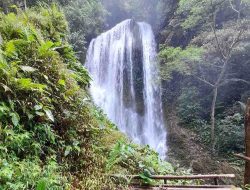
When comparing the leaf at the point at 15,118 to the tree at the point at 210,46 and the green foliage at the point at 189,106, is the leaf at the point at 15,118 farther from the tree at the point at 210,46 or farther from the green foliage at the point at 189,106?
the green foliage at the point at 189,106

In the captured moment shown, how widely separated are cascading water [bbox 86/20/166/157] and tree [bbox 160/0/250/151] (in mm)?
2818

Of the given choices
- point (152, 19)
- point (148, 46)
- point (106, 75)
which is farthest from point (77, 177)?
point (152, 19)

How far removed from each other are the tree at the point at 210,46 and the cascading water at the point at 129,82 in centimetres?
282

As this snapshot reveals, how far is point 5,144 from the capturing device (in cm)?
338

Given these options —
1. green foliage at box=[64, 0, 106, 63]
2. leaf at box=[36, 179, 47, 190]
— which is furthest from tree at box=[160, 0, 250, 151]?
leaf at box=[36, 179, 47, 190]

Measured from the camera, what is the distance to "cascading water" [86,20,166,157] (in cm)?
1862

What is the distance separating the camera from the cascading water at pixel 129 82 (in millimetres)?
18625

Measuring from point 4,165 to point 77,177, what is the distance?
1.10m

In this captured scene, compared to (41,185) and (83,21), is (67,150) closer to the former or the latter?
(41,185)

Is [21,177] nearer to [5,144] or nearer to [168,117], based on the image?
[5,144]

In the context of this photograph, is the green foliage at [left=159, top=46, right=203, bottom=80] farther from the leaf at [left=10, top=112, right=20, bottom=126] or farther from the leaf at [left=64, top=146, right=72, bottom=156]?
the leaf at [left=10, top=112, right=20, bottom=126]

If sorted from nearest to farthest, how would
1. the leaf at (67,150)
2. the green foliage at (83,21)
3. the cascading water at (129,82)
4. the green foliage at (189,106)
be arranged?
the leaf at (67,150), the green foliage at (189,106), the cascading water at (129,82), the green foliage at (83,21)

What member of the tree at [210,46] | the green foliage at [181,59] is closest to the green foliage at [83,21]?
the green foliage at [181,59]

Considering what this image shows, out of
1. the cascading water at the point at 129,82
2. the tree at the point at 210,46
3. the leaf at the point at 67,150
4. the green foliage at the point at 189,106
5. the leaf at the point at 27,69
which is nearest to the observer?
the leaf at the point at 67,150
